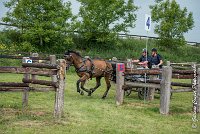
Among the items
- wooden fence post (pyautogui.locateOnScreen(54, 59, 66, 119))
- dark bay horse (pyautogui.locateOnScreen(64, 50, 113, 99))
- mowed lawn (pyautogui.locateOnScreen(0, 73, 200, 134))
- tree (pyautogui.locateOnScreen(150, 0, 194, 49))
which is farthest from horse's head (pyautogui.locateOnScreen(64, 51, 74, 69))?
tree (pyautogui.locateOnScreen(150, 0, 194, 49))

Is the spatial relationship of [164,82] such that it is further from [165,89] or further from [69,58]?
[69,58]

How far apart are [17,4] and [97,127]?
29.2m

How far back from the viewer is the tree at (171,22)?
46.6 metres

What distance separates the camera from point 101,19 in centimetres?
4225

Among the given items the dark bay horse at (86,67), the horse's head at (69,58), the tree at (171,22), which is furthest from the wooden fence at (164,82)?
the tree at (171,22)

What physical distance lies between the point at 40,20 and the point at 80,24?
19.1 feet

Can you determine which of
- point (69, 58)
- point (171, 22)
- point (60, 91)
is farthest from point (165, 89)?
point (171, 22)

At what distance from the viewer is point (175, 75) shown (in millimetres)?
11820

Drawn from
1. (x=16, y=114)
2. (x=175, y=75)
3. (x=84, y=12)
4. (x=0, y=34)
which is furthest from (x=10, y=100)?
(x=84, y=12)

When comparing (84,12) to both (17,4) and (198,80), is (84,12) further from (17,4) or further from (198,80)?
(198,80)

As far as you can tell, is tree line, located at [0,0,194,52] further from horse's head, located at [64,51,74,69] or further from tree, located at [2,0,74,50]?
horse's head, located at [64,51,74,69]

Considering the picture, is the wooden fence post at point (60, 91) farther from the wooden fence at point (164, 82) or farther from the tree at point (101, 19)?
the tree at point (101, 19)

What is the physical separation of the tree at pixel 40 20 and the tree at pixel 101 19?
4468 millimetres

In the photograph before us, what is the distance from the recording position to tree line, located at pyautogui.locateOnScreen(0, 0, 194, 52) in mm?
36062
